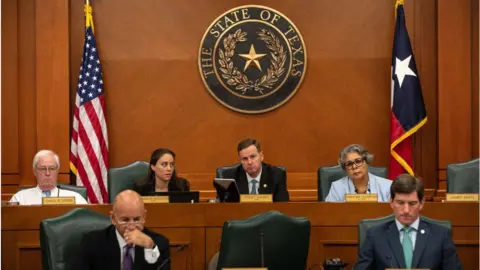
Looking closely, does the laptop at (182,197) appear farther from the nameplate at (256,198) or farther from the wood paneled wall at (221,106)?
the wood paneled wall at (221,106)

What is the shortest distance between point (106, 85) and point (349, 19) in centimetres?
249

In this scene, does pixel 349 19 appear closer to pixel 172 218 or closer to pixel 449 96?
pixel 449 96

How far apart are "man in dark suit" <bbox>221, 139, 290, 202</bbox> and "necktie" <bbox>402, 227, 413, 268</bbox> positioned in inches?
82.8

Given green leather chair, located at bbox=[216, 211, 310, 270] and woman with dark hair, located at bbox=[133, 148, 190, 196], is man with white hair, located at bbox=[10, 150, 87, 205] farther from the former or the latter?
green leather chair, located at bbox=[216, 211, 310, 270]

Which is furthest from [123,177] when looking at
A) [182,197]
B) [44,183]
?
[182,197]

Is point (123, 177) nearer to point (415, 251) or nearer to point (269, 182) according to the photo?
point (269, 182)

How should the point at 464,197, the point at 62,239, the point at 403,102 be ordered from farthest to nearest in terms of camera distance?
the point at 403,102
the point at 464,197
the point at 62,239

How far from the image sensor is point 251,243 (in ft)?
14.4

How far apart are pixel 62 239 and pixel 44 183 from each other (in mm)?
1786

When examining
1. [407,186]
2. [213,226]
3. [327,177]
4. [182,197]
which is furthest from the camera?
[327,177]

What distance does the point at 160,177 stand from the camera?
616 centimetres

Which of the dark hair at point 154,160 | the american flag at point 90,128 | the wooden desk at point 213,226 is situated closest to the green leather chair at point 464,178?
the wooden desk at point 213,226

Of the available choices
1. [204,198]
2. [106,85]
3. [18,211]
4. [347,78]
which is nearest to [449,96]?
[347,78]

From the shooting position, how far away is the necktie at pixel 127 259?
4230 millimetres
